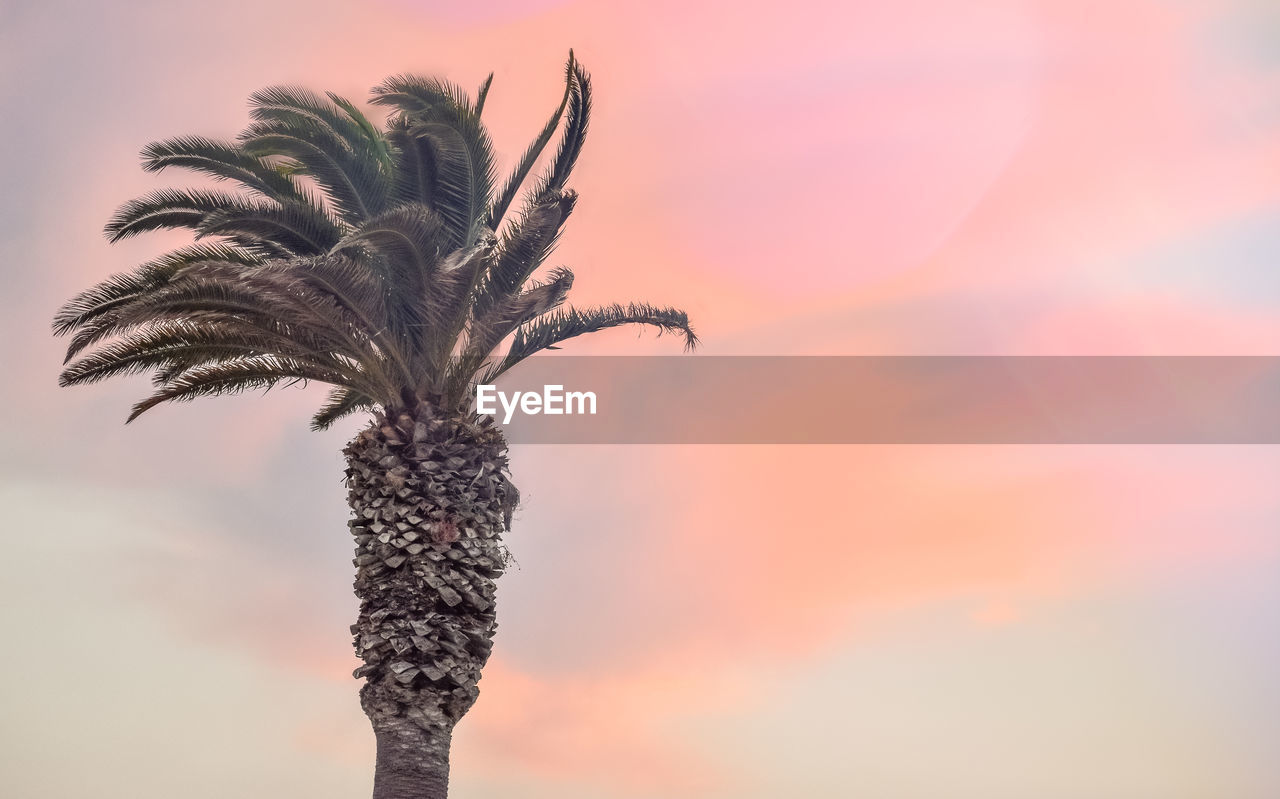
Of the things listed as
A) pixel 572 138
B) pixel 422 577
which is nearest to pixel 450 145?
pixel 572 138

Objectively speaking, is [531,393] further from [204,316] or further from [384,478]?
[204,316]

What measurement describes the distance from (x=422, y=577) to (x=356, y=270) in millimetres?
4174

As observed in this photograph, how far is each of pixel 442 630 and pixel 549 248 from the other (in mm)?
5361

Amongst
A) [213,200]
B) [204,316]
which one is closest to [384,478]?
[204,316]

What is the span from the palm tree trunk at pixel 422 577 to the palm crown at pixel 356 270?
837 millimetres

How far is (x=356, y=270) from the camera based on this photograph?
16.8 m

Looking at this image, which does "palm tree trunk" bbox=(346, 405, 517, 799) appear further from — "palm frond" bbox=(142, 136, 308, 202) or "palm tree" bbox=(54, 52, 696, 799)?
"palm frond" bbox=(142, 136, 308, 202)

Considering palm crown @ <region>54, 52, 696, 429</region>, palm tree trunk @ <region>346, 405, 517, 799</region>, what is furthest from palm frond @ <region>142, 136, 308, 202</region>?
palm tree trunk @ <region>346, 405, 517, 799</region>

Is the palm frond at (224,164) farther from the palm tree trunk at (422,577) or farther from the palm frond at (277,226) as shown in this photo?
the palm tree trunk at (422,577)

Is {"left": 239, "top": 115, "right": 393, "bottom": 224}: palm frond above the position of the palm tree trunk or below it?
above

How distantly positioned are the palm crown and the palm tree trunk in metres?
0.84

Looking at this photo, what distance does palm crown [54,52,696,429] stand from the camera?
56.8 feet

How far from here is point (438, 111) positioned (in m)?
17.6

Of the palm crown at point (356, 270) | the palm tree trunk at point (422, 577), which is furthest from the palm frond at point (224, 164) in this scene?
the palm tree trunk at point (422, 577)
